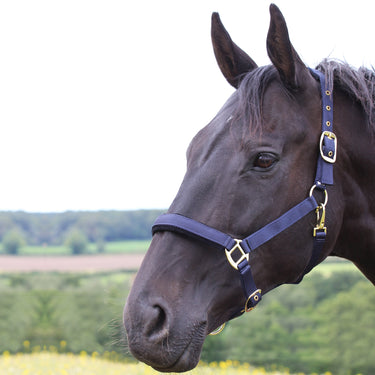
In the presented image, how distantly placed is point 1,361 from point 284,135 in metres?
7.65

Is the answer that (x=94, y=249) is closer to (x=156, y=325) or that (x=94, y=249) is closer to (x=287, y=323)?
(x=287, y=323)

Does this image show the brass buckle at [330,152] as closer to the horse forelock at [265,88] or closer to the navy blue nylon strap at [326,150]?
the navy blue nylon strap at [326,150]

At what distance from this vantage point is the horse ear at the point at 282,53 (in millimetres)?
2691

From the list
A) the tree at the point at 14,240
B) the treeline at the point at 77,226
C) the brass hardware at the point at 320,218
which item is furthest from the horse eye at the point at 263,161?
the tree at the point at 14,240

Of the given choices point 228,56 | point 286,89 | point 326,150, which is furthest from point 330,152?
point 228,56

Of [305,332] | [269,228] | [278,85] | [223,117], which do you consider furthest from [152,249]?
[305,332]

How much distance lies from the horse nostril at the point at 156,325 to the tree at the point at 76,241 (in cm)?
808

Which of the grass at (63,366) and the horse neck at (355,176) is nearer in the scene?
the horse neck at (355,176)

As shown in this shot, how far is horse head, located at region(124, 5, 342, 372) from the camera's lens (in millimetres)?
2354

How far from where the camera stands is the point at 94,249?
1238 cm

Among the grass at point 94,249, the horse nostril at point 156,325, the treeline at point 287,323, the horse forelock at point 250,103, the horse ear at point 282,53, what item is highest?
the horse ear at point 282,53

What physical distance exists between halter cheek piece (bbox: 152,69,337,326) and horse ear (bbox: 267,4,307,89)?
239 millimetres

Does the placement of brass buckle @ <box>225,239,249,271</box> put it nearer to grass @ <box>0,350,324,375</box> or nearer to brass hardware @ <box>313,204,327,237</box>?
brass hardware @ <box>313,204,327,237</box>

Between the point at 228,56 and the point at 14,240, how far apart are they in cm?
833
